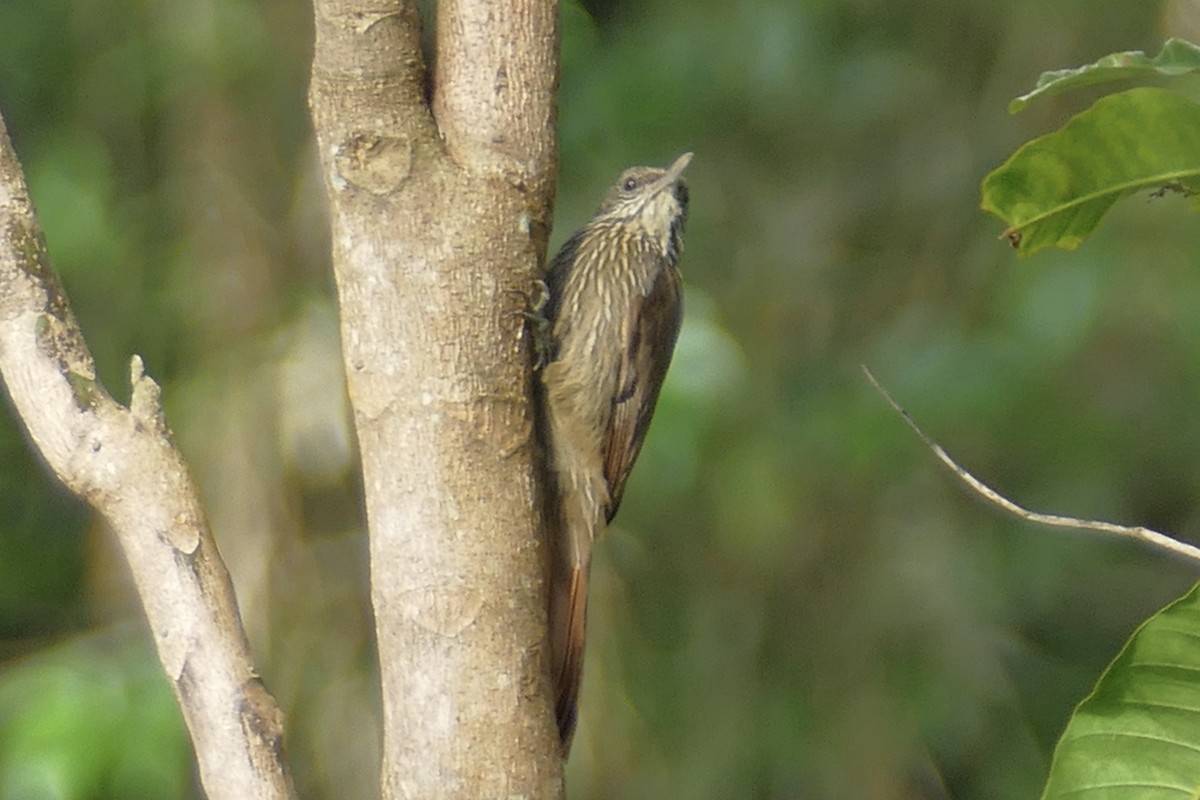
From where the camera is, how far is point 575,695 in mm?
2623

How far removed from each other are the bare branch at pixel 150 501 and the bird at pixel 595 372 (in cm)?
86

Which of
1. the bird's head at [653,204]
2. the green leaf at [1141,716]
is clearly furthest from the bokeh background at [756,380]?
the green leaf at [1141,716]

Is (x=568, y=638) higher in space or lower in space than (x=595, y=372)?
lower

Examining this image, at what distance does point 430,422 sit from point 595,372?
3.46 feet

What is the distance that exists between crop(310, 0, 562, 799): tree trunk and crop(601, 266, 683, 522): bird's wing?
3.37 feet

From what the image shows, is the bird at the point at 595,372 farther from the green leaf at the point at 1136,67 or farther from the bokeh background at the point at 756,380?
the green leaf at the point at 1136,67

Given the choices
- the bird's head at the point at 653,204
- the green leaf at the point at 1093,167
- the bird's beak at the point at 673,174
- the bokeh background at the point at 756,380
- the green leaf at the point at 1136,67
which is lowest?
the bokeh background at the point at 756,380

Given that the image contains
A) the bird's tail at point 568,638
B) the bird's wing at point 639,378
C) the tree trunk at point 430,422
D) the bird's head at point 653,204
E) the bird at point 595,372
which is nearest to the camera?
the tree trunk at point 430,422

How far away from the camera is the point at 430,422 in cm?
191

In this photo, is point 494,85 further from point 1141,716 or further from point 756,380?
point 756,380

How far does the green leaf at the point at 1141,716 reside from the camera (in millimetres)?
1649

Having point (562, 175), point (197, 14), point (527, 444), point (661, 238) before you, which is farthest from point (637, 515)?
point (527, 444)

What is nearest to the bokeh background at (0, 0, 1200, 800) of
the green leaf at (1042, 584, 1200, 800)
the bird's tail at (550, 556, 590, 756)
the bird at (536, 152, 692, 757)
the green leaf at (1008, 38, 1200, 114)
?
the bird at (536, 152, 692, 757)

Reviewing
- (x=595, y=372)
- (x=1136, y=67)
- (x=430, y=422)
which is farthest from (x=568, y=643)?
(x=1136, y=67)
